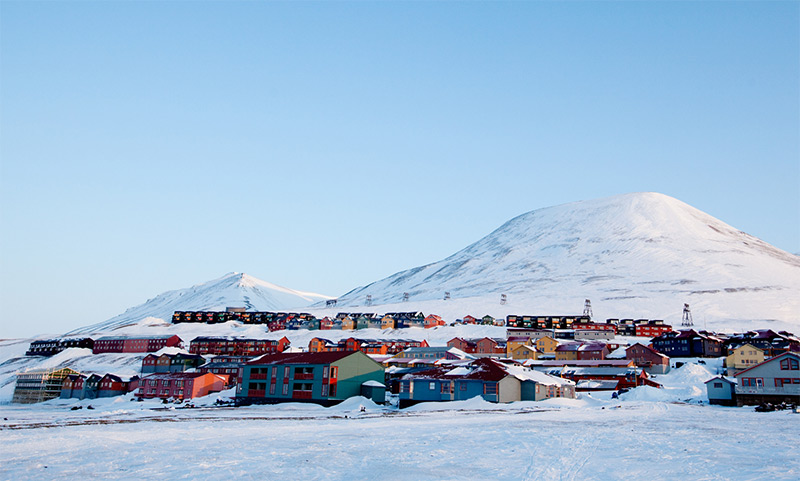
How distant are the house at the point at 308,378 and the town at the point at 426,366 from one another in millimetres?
106

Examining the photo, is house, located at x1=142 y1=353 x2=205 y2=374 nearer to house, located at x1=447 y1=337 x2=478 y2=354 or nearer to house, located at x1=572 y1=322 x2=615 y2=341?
house, located at x1=447 y1=337 x2=478 y2=354

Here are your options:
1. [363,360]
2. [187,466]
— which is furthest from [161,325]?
[187,466]

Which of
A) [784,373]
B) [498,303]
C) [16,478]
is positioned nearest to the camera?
[16,478]

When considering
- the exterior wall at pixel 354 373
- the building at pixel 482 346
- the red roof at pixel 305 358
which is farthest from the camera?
the building at pixel 482 346

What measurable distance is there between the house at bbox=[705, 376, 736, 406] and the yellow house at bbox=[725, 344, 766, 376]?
98.6 feet

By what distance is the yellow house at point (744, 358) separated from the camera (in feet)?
271

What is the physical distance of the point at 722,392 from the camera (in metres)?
55.0

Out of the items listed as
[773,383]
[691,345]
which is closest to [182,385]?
[773,383]

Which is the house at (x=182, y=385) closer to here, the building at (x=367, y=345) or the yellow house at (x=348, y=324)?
the building at (x=367, y=345)

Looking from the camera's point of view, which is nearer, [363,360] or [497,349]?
[363,360]

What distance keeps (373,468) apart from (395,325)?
432 feet

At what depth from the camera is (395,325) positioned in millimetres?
151375

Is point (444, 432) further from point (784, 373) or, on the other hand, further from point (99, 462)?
point (784, 373)

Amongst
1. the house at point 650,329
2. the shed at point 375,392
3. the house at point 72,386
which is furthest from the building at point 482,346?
the house at point 72,386
